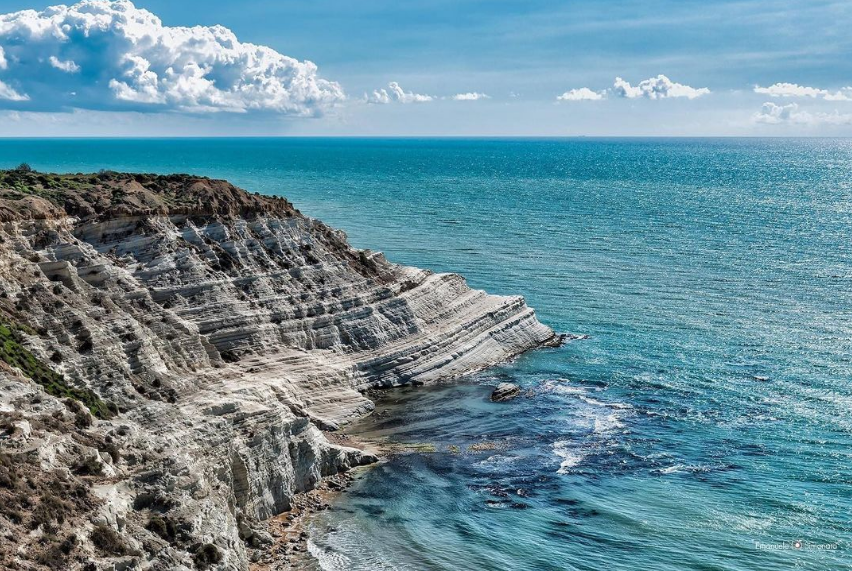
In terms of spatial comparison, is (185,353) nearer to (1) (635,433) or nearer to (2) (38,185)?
(2) (38,185)

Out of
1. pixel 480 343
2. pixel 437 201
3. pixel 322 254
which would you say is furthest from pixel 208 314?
pixel 437 201

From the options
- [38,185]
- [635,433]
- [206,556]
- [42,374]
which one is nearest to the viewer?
[206,556]

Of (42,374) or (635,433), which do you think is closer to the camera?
(42,374)

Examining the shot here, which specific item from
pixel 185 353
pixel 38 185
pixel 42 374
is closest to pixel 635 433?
pixel 185 353

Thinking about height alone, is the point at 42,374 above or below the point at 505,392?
above

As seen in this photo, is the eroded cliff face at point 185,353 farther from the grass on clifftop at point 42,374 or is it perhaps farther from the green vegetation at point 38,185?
the green vegetation at point 38,185

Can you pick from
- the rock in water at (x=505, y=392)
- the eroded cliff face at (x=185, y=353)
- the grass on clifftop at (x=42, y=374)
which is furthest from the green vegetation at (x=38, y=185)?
the rock in water at (x=505, y=392)

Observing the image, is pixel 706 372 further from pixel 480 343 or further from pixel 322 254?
pixel 322 254

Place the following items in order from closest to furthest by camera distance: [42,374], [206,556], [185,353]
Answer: [206,556]
[42,374]
[185,353]
